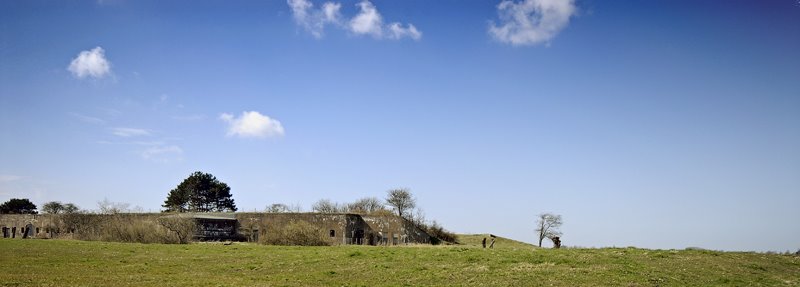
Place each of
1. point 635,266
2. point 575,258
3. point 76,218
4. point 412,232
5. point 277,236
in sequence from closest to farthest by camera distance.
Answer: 1. point 635,266
2. point 575,258
3. point 277,236
4. point 412,232
5. point 76,218

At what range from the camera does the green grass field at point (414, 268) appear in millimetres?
25203

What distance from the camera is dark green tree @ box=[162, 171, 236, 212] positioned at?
93.4 meters

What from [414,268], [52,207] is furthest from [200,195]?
[414,268]

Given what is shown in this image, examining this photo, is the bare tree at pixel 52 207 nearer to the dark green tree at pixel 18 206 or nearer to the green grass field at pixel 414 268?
the dark green tree at pixel 18 206

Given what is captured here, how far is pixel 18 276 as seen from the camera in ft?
83.4

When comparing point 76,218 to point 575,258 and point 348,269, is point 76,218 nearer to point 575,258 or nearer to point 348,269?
point 348,269

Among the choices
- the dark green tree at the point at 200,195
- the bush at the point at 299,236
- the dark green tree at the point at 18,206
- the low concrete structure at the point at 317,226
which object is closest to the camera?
the bush at the point at 299,236

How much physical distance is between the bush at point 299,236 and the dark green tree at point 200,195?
43.0 m

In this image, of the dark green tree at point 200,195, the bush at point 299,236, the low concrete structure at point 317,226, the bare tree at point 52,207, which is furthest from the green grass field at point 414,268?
the bare tree at point 52,207

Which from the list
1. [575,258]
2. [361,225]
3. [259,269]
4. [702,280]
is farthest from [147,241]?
[702,280]

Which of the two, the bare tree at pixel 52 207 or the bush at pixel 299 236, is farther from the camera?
the bare tree at pixel 52 207

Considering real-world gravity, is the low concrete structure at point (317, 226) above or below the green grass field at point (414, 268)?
above

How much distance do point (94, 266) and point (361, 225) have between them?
32522 millimetres

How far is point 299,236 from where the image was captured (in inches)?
2089
